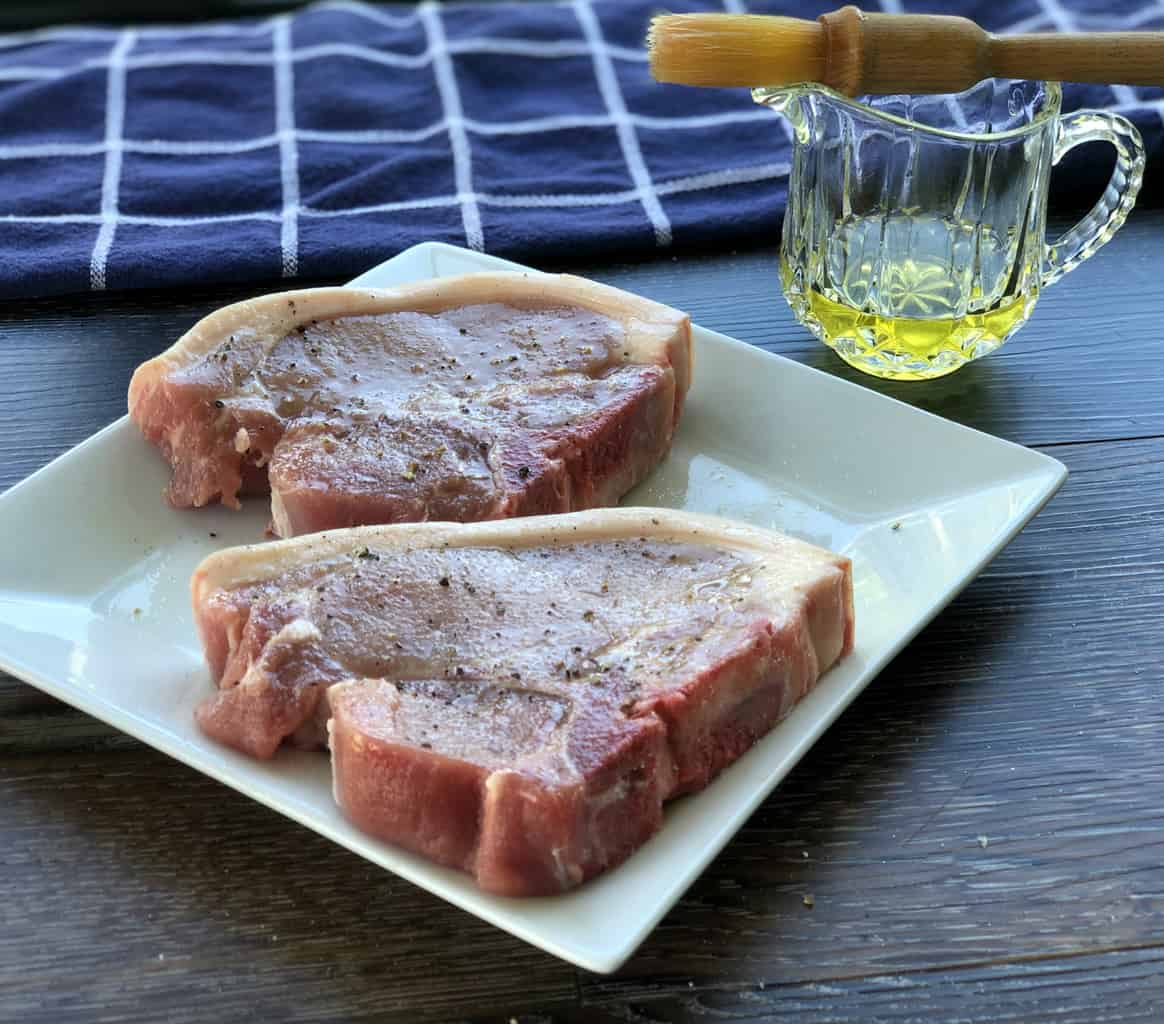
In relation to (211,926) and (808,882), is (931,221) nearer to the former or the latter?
(808,882)

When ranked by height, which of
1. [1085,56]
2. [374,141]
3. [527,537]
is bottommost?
[527,537]

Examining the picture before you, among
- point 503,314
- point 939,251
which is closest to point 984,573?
point 939,251

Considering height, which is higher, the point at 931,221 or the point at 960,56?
the point at 960,56

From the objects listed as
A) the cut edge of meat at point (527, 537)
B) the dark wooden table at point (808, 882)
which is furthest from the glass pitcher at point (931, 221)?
the cut edge of meat at point (527, 537)

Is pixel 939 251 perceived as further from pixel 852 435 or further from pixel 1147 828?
pixel 1147 828

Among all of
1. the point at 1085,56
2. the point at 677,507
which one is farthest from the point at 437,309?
the point at 1085,56
